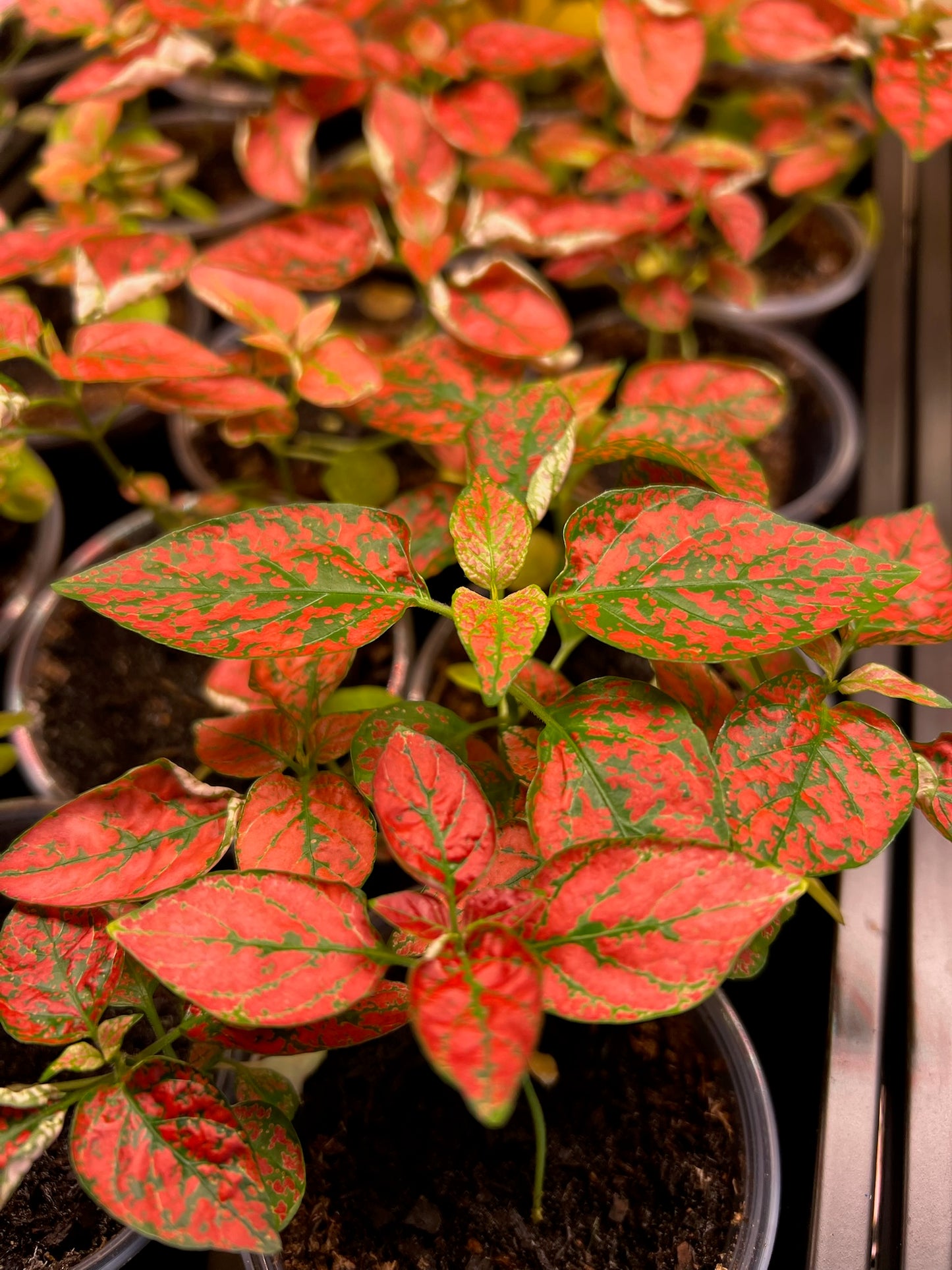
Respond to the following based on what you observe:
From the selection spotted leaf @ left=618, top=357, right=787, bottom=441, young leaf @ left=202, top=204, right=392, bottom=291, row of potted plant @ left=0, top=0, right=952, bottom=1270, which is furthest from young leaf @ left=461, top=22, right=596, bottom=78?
spotted leaf @ left=618, top=357, right=787, bottom=441

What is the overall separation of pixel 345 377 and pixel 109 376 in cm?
20

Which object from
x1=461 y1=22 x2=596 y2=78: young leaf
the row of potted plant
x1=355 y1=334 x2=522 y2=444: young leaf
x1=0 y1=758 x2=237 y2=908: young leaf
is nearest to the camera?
the row of potted plant

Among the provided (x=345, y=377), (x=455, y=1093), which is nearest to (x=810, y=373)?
(x=345, y=377)

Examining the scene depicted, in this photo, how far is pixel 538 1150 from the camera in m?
0.71

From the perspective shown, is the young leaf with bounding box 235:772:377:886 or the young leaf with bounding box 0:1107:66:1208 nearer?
the young leaf with bounding box 0:1107:66:1208

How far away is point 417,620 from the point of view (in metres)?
1.27

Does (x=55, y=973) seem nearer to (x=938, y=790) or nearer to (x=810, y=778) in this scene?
(x=810, y=778)

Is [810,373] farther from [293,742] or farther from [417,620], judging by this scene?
[293,742]

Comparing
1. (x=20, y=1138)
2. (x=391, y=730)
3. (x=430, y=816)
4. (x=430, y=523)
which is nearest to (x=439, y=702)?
(x=430, y=523)

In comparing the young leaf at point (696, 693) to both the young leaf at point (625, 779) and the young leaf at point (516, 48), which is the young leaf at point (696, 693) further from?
the young leaf at point (516, 48)

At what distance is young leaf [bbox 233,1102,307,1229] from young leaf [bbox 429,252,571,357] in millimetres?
679

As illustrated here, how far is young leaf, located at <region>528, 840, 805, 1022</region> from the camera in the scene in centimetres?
52

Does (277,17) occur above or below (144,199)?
above

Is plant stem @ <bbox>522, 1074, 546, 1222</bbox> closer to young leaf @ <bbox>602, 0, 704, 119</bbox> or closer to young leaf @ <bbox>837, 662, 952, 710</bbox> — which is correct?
young leaf @ <bbox>837, 662, 952, 710</bbox>
